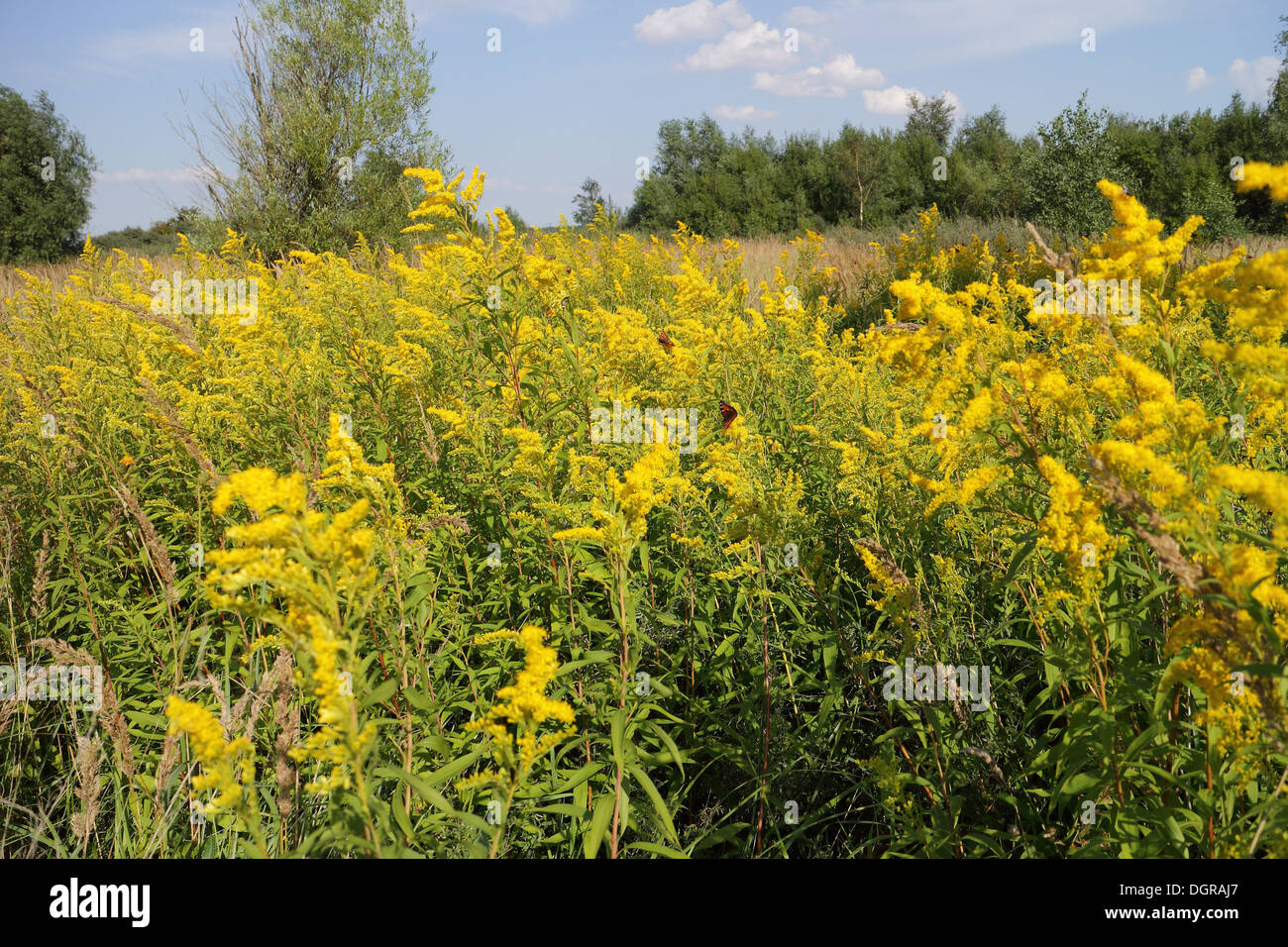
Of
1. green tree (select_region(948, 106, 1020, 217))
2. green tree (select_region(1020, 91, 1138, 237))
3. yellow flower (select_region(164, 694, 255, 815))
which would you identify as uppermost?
green tree (select_region(948, 106, 1020, 217))

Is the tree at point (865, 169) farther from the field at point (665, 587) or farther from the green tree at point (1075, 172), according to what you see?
the field at point (665, 587)

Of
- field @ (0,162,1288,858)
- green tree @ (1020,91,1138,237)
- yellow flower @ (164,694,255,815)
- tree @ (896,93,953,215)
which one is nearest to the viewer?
yellow flower @ (164,694,255,815)

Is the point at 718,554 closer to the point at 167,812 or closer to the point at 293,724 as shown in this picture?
the point at 293,724

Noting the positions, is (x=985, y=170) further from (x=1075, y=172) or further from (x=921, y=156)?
(x=1075, y=172)

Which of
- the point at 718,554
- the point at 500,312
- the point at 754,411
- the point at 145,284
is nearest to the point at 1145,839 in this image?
the point at 718,554

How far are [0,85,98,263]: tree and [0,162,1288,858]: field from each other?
34.3m

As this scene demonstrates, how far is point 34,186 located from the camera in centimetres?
2983

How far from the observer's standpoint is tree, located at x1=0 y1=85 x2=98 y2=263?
2886 centimetres

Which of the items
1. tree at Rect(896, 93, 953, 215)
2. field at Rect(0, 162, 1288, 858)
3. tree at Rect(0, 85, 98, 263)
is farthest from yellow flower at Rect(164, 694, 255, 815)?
tree at Rect(0, 85, 98, 263)

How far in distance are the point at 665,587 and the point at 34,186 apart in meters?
39.3

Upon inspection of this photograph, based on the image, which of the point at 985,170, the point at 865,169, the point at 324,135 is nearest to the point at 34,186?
the point at 324,135

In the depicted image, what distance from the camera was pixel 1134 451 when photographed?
140 cm

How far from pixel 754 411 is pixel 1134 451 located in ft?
9.74

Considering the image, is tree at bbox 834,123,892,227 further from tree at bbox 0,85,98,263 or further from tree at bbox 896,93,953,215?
tree at bbox 0,85,98,263
